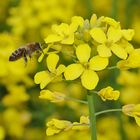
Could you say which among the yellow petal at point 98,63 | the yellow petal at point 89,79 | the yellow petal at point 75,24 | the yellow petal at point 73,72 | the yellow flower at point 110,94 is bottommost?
the yellow flower at point 110,94

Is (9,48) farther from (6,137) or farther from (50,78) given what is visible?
(50,78)

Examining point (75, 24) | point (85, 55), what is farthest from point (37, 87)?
point (85, 55)

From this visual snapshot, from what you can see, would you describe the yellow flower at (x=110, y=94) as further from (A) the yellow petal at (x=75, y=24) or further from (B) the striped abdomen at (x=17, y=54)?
(B) the striped abdomen at (x=17, y=54)

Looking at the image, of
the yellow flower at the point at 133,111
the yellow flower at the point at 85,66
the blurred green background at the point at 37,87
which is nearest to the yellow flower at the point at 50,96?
the yellow flower at the point at 85,66

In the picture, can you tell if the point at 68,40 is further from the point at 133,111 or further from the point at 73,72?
the point at 133,111

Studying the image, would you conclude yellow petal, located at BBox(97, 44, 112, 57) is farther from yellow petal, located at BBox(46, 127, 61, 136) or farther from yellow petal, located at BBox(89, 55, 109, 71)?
yellow petal, located at BBox(46, 127, 61, 136)

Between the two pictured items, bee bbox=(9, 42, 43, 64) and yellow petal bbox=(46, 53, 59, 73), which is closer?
yellow petal bbox=(46, 53, 59, 73)

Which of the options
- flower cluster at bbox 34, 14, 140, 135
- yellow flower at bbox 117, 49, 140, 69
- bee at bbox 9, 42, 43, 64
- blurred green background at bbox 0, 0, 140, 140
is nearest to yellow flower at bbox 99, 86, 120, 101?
flower cluster at bbox 34, 14, 140, 135

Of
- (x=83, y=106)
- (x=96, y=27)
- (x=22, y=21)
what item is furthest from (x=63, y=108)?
(x=96, y=27)
